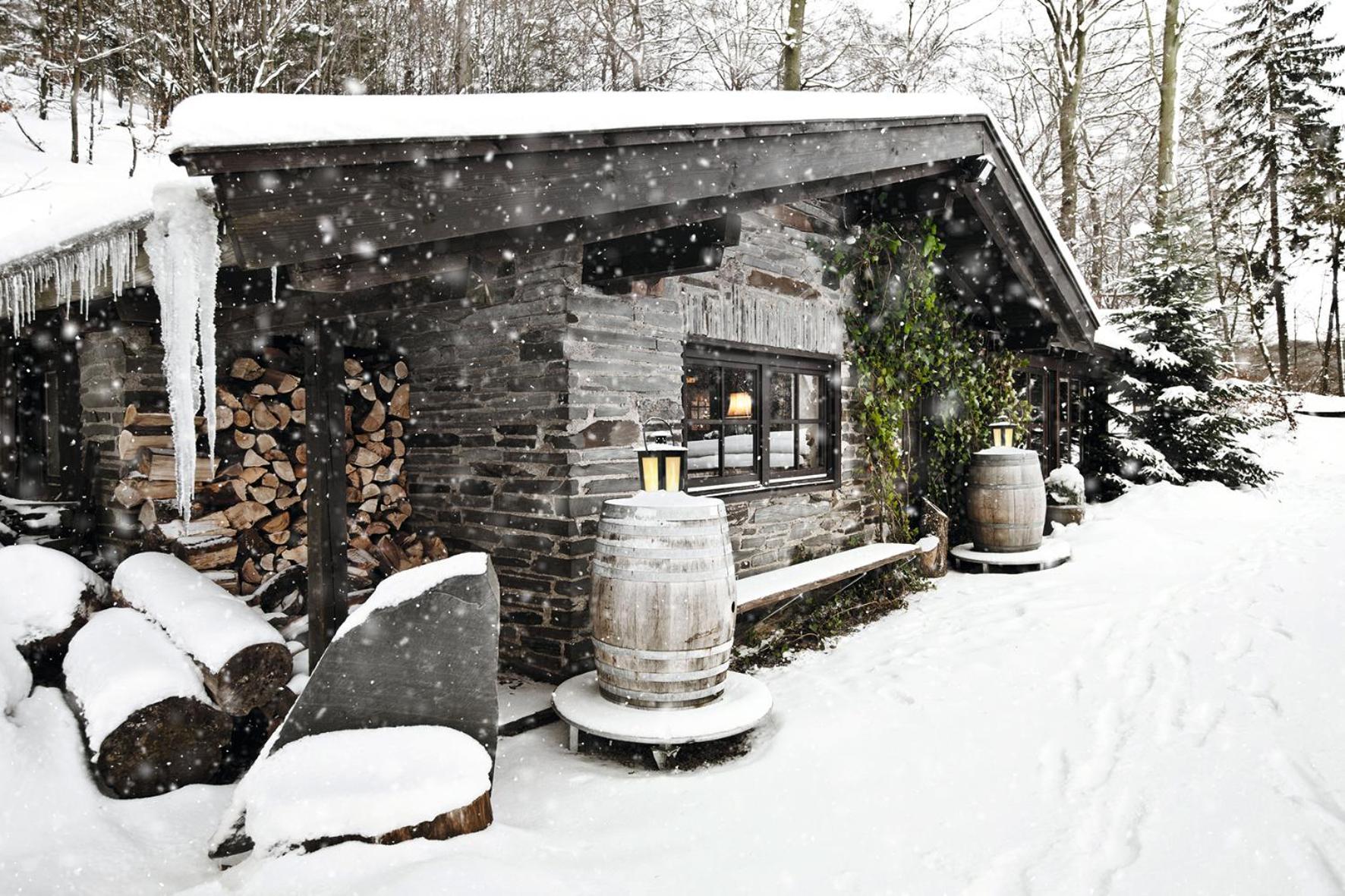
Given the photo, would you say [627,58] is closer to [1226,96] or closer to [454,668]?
[454,668]

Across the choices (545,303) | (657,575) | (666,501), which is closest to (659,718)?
Answer: (657,575)

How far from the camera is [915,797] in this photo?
254 cm

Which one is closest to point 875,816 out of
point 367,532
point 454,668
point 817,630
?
point 454,668

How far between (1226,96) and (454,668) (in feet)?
70.4

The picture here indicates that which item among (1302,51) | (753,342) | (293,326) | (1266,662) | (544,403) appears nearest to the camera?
(293,326)

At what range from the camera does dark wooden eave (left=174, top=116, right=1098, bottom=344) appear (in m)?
2.01

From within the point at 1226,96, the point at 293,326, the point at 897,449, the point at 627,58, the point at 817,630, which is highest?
the point at 1226,96

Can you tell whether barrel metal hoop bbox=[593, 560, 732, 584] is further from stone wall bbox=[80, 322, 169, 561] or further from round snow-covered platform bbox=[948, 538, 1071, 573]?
round snow-covered platform bbox=[948, 538, 1071, 573]

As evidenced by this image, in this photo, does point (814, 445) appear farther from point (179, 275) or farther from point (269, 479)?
point (179, 275)

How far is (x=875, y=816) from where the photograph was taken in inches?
95.4

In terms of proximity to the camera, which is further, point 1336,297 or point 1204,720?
point 1336,297

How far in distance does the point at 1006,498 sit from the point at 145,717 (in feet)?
18.5

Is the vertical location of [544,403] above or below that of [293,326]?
below

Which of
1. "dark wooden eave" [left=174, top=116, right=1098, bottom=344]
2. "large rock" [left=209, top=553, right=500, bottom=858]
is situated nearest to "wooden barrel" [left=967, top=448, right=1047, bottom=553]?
"dark wooden eave" [left=174, top=116, right=1098, bottom=344]
